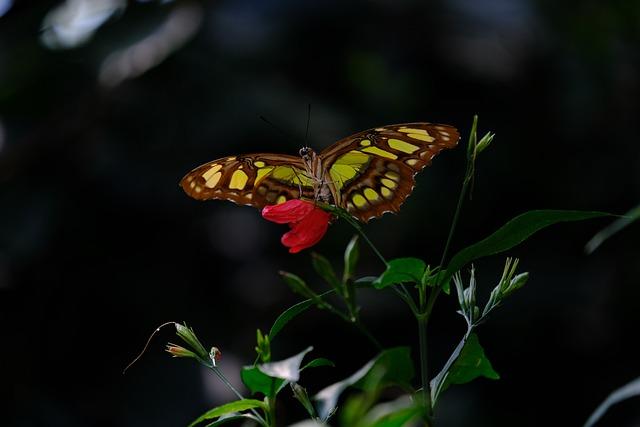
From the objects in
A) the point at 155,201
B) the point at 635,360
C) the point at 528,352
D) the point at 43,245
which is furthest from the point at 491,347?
the point at 43,245

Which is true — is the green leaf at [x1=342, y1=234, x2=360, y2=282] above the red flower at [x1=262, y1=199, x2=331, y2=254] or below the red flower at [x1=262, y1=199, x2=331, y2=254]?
above

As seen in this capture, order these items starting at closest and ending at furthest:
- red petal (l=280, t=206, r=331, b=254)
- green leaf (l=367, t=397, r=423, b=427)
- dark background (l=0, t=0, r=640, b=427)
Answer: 1. green leaf (l=367, t=397, r=423, b=427)
2. red petal (l=280, t=206, r=331, b=254)
3. dark background (l=0, t=0, r=640, b=427)

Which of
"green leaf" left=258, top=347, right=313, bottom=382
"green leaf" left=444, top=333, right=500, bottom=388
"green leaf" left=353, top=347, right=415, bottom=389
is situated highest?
"green leaf" left=258, top=347, right=313, bottom=382

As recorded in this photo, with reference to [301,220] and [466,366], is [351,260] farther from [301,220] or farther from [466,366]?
[301,220]

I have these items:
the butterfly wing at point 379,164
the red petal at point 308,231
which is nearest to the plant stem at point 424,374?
the red petal at point 308,231

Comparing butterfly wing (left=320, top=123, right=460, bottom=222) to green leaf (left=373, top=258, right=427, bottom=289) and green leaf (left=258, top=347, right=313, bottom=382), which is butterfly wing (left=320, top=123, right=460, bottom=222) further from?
green leaf (left=258, top=347, right=313, bottom=382)

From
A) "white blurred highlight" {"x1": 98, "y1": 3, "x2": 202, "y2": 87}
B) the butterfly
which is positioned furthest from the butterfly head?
"white blurred highlight" {"x1": 98, "y1": 3, "x2": 202, "y2": 87}

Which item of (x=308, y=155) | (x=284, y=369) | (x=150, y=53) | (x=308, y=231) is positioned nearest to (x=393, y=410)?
(x=284, y=369)

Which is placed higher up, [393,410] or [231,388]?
[393,410]

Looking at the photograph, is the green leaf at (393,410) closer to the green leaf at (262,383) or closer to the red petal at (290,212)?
the green leaf at (262,383)
